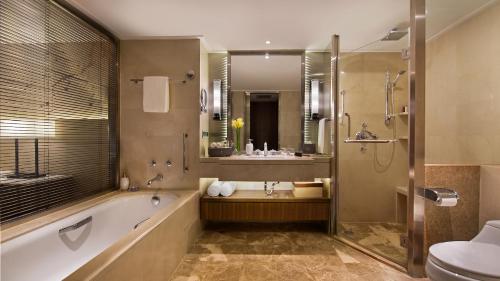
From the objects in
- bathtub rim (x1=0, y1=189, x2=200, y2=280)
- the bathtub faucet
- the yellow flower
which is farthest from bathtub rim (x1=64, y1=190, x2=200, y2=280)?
the yellow flower

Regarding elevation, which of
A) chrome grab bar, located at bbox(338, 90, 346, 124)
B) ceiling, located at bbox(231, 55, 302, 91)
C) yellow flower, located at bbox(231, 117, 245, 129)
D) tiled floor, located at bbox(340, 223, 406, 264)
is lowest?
tiled floor, located at bbox(340, 223, 406, 264)

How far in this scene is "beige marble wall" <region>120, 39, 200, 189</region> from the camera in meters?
3.07

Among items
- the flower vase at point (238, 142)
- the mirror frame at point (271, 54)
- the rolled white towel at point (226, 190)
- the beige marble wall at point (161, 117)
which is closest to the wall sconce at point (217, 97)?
the mirror frame at point (271, 54)

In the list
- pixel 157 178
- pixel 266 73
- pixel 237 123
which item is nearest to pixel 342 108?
pixel 266 73

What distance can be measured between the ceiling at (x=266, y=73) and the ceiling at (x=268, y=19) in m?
0.29

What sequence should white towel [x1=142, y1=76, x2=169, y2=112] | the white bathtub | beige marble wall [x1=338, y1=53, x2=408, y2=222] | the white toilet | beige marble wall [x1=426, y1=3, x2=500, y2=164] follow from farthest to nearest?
1. beige marble wall [x1=338, y1=53, x2=408, y2=222]
2. white towel [x1=142, y1=76, x2=169, y2=112]
3. beige marble wall [x1=426, y1=3, x2=500, y2=164]
4. the white bathtub
5. the white toilet

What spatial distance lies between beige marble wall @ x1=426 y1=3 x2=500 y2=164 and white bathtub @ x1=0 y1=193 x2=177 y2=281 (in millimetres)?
2593

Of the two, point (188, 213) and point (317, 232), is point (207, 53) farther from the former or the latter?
point (317, 232)

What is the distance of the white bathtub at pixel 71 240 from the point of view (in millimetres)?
1615

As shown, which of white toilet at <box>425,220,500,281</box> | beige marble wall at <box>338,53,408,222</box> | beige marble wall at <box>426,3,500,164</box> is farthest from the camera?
beige marble wall at <box>338,53,408,222</box>

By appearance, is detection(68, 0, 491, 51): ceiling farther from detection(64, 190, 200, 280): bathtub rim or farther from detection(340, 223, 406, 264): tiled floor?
detection(340, 223, 406, 264): tiled floor

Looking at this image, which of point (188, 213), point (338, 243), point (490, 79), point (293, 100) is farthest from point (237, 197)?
point (490, 79)

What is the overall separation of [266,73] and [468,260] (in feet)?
8.90

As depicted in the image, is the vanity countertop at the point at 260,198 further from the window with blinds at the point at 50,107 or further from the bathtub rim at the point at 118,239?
the window with blinds at the point at 50,107
